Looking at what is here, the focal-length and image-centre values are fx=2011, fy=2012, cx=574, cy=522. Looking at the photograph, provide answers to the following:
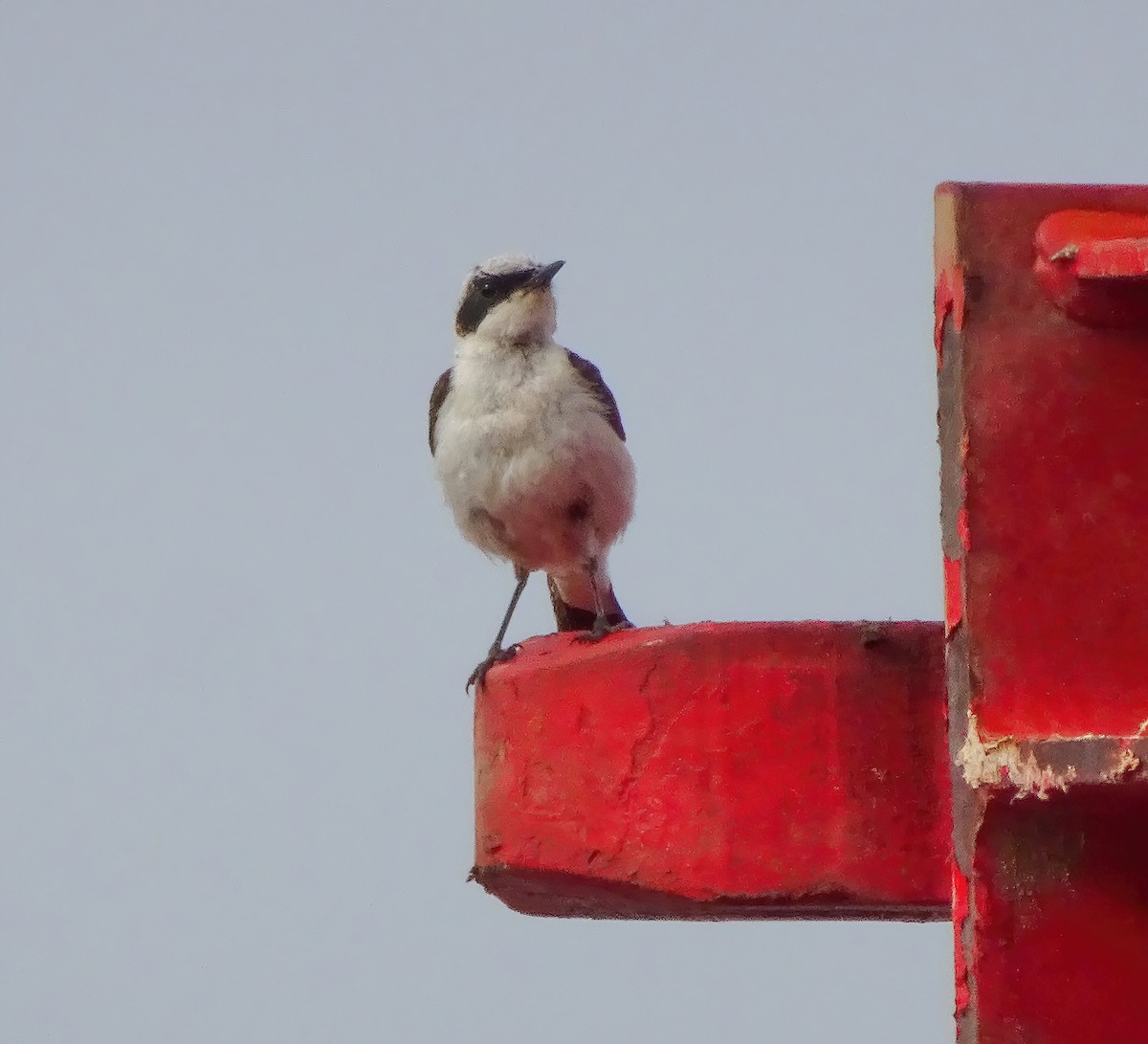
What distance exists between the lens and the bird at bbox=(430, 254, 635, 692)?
322 inches

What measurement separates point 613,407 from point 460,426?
0.76 metres

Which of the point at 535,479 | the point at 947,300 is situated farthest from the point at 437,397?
the point at 947,300

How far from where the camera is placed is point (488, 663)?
22.7ft

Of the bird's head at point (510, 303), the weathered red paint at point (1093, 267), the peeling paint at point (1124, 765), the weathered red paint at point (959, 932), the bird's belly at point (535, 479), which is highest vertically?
the bird's head at point (510, 303)

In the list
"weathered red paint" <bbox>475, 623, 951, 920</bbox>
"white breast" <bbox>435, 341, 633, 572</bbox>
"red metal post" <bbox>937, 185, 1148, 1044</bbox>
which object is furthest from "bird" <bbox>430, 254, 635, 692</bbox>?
"red metal post" <bbox>937, 185, 1148, 1044</bbox>

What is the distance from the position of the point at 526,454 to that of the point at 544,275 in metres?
1.02

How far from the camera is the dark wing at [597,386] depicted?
849cm

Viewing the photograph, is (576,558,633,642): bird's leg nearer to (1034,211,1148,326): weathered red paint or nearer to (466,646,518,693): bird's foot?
(466,646,518,693): bird's foot

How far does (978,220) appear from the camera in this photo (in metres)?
4.31

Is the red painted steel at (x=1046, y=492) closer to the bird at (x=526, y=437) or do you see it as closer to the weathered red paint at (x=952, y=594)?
the weathered red paint at (x=952, y=594)

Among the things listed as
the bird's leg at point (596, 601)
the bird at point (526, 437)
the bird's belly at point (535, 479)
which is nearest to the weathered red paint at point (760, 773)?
the bird at point (526, 437)

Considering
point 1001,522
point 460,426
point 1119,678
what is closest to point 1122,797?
point 1119,678

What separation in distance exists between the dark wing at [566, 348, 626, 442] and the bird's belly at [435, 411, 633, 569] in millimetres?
112

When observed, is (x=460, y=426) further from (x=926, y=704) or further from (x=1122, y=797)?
(x=1122, y=797)
